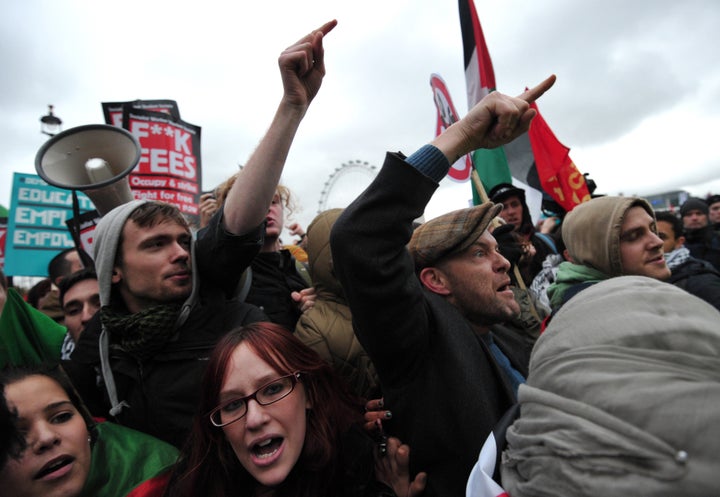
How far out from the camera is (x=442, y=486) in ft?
4.25

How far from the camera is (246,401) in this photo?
1363 millimetres

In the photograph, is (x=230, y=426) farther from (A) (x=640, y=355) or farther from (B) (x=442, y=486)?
(A) (x=640, y=355)

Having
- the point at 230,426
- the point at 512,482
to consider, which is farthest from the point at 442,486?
the point at 230,426

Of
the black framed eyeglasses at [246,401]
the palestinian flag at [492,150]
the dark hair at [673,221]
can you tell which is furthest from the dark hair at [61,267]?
the dark hair at [673,221]

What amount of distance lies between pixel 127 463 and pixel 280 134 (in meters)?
1.29

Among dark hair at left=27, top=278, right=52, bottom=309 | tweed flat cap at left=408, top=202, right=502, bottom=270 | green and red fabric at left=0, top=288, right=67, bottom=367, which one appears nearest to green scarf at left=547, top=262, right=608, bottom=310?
tweed flat cap at left=408, top=202, right=502, bottom=270

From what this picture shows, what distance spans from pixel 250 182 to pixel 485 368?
1077 millimetres

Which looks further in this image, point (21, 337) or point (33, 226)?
point (33, 226)

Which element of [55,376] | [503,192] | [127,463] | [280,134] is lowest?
[127,463]

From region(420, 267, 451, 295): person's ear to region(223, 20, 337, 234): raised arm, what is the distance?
0.70m

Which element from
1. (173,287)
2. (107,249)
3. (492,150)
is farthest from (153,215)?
(492,150)

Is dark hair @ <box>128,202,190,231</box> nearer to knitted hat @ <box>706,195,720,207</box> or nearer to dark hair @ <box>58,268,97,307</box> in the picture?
dark hair @ <box>58,268,97,307</box>

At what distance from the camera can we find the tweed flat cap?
5.38 feet

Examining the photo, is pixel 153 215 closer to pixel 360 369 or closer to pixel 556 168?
pixel 360 369
